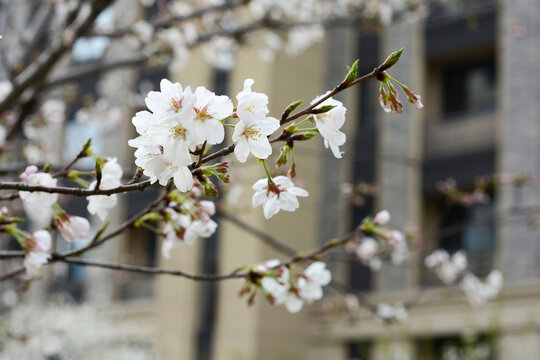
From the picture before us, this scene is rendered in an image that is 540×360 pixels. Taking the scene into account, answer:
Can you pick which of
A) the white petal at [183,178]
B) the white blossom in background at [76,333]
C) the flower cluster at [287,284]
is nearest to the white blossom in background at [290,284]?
the flower cluster at [287,284]

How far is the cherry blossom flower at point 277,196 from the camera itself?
7.41 ft

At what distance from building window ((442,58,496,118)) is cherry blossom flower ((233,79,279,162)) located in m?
14.5

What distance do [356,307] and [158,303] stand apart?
1328 centimetres

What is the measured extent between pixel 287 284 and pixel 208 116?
1268 millimetres

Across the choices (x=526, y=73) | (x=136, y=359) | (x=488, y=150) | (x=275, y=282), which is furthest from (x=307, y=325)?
(x=275, y=282)

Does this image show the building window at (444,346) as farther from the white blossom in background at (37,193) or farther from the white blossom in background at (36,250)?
the white blossom in background at (37,193)

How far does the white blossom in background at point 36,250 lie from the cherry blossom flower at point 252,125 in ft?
3.75

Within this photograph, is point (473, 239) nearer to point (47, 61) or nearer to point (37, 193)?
point (47, 61)

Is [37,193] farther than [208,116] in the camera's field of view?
Yes

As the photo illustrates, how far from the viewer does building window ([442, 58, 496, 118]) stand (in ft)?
52.1

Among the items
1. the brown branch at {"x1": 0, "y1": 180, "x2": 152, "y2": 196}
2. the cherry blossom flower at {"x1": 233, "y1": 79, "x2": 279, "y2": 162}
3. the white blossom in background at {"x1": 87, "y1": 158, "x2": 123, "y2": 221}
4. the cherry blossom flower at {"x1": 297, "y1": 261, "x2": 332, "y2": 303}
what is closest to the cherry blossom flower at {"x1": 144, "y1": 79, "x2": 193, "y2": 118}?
the cherry blossom flower at {"x1": 233, "y1": 79, "x2": 279, "y2": 162}

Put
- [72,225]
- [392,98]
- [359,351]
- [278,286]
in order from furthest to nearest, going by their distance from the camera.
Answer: [359,351], [278,286], [72,225], [392,98]

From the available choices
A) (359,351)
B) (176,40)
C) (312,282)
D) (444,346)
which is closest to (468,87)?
(444,346)

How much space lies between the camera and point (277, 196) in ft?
7.45
